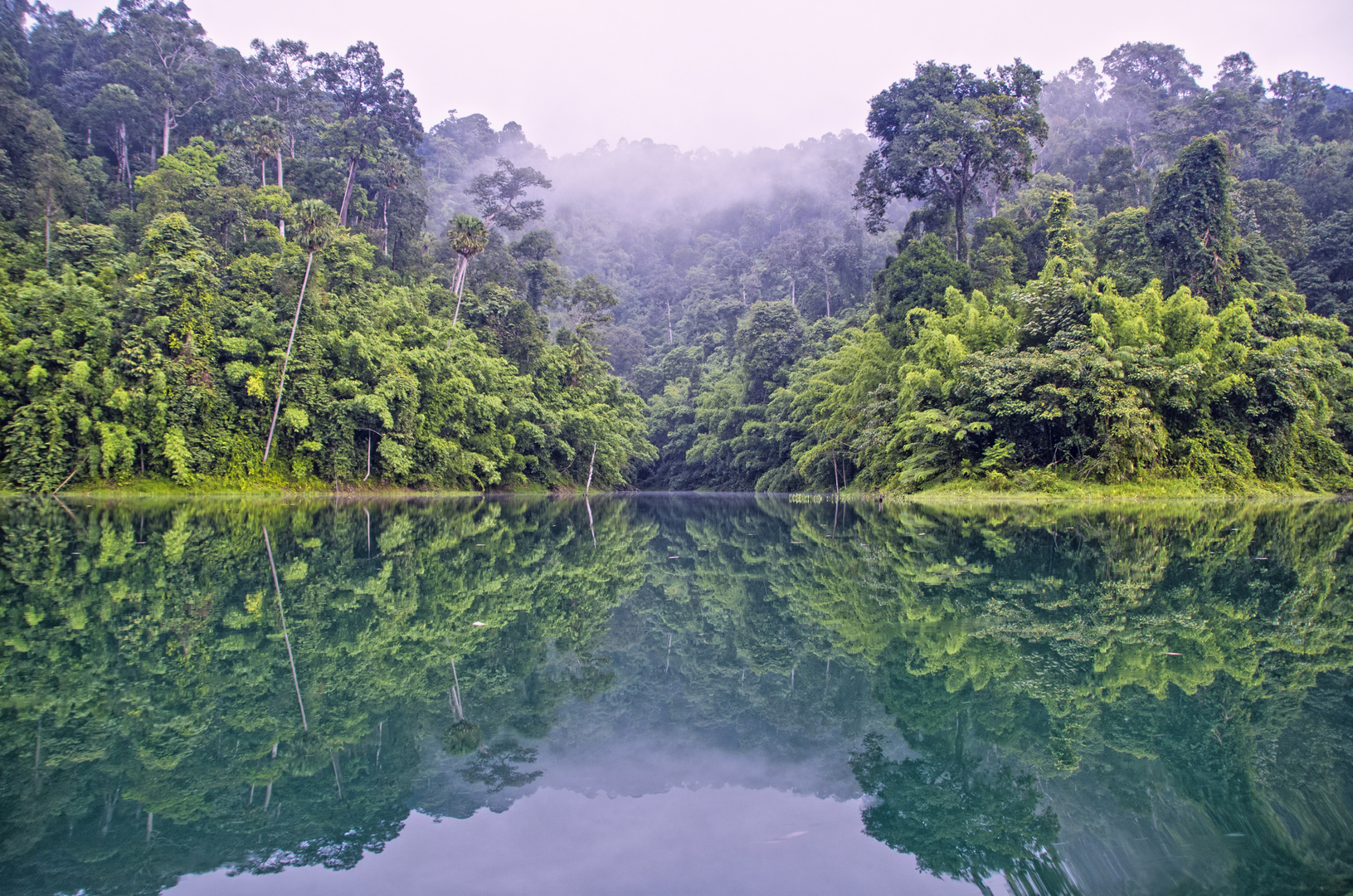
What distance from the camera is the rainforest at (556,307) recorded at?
20.9 metres

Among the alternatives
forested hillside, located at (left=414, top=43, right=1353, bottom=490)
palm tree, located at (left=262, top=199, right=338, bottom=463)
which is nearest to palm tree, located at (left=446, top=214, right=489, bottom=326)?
palm tree, located at (left=262, top=199, right=338, bottom=463)

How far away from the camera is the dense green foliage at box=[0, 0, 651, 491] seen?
73.6ft

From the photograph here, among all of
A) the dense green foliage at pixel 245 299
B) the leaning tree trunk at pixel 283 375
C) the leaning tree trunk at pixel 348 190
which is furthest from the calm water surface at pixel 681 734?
the leaning tree trunk at pixel 348 190

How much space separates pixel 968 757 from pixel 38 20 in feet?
205

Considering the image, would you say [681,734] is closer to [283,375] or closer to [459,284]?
[283,375]

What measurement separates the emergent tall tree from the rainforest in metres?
0.14

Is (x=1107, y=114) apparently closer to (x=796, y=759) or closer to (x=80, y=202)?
(x=80, y=202)

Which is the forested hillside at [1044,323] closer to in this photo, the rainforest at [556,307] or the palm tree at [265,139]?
the rainforest at [556,307]

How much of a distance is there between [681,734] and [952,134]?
101 ft

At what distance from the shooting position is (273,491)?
971 inches

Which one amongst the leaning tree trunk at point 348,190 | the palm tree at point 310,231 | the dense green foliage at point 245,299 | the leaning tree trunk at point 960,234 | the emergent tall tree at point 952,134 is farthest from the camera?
the leaning tree trunk at point 348,190

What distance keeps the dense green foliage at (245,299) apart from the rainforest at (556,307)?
0.13 m

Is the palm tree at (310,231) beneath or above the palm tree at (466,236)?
beneath

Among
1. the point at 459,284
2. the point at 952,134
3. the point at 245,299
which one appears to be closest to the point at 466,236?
the point at 459,284
